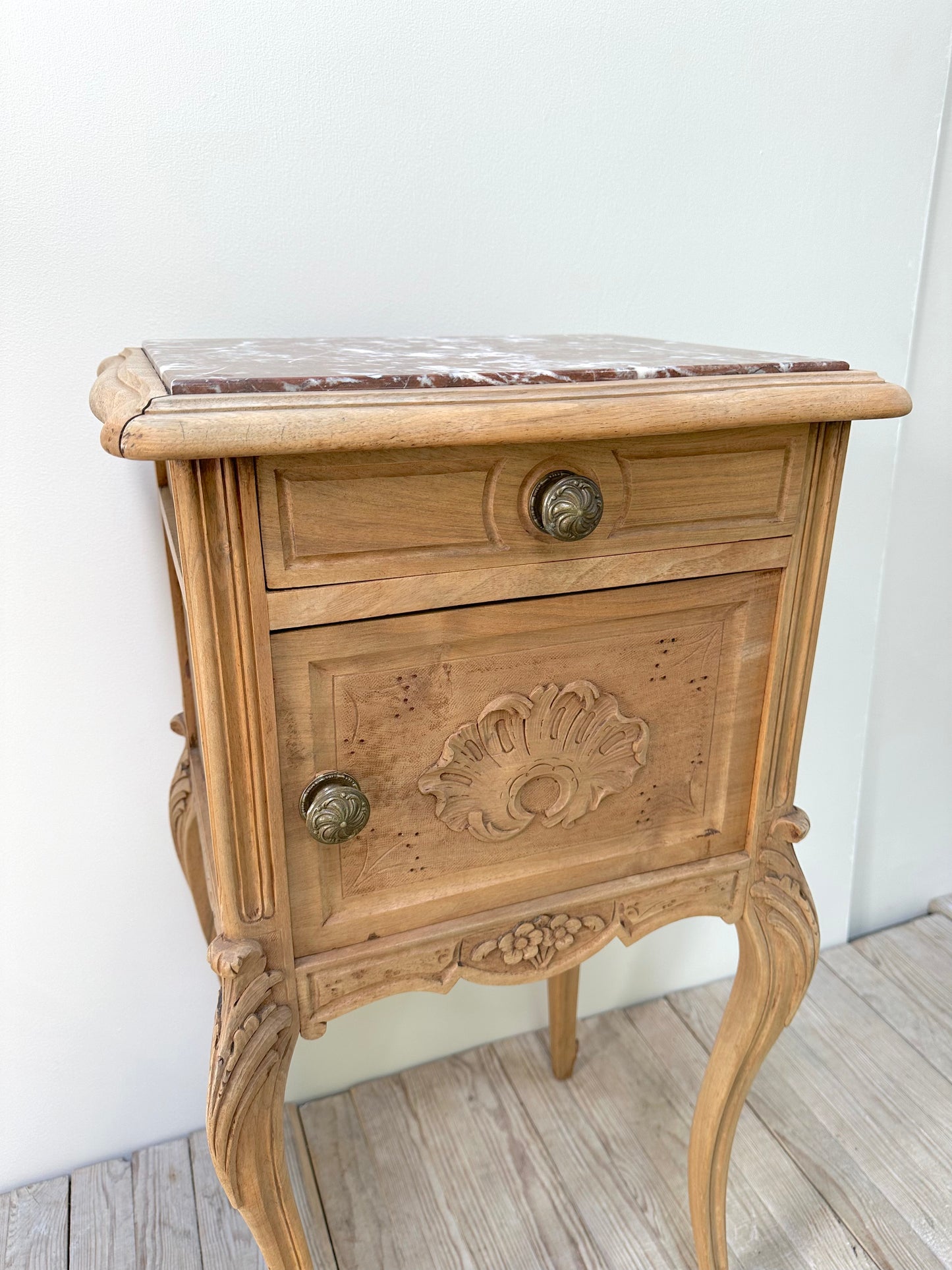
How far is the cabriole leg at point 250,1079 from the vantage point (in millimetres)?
667

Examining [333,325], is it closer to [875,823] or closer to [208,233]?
[208,233]

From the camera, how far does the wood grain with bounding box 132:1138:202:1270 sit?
41.6 inches

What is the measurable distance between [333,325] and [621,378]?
49cm

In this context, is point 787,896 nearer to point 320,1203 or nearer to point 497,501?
point 497,501

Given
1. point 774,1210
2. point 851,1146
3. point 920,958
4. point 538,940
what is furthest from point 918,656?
point 538,940

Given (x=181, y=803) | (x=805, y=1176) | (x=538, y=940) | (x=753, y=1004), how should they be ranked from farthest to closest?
(x=805, y=1176) → (x=181, y=803) → (x=753, y=1004) → (x=538, y=940)

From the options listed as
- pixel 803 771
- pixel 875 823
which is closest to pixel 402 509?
pixel 803 771

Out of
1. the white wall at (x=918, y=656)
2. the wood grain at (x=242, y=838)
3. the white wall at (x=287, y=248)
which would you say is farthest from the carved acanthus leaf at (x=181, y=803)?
the white wall at (x=918, y=656)

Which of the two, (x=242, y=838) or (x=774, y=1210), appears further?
(x=774, y=1210)

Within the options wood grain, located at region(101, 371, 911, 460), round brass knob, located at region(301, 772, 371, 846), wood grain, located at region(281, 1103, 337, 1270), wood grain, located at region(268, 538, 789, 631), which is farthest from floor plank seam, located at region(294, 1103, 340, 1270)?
wood grain, located at region(101, 371, 911, 460)

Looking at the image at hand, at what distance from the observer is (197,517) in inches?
22.5

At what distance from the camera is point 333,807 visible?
0.66m

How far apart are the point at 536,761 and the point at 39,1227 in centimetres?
91

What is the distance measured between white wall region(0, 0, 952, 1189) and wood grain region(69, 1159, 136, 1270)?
0.11 feet
